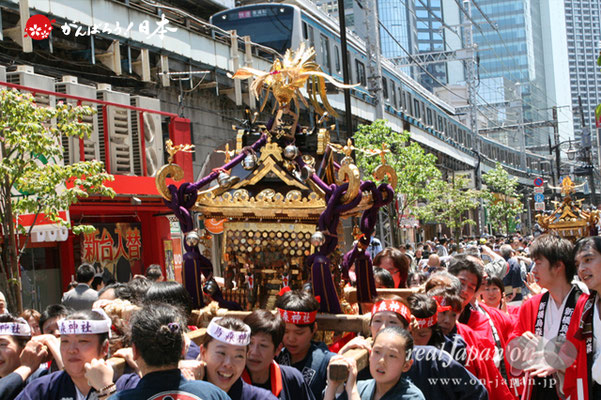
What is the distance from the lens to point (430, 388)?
12.5 ft

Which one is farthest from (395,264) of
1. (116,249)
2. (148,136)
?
(148,136)

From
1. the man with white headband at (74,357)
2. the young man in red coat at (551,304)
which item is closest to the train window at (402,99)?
the young man in red coat at (551,304)

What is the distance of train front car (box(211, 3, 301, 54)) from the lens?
20.5m

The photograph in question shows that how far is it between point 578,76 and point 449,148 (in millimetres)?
87305

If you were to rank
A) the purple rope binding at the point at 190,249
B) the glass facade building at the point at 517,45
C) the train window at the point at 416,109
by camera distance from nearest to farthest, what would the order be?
the purple rope binding at the point at 190,249
the train window at the point at 416,109
the glass facade building at the point at 517,45

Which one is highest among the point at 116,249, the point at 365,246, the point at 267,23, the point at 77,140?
the point at 267,23

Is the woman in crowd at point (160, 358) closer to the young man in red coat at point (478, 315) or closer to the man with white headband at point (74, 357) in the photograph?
the man with white headband at point (74, 357)

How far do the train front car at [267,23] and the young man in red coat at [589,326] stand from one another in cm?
1701

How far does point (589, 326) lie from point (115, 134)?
13.8 metres

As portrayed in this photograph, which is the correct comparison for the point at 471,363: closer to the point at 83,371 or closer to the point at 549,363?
the point at 549,363

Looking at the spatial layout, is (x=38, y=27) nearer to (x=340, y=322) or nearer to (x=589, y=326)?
(x=340, y=322)

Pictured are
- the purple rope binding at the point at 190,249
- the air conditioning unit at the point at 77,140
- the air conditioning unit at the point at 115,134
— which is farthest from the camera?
the air conditioning unit at the point at 115,134

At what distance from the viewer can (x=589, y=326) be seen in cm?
412

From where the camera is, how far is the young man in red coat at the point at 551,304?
14.2 ft
